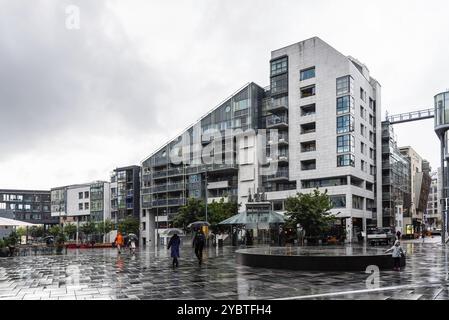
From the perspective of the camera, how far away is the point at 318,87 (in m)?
65.2

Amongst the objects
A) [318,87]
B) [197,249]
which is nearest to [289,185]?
[318,87]

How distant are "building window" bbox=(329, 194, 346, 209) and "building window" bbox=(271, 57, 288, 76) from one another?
20402 millimetres

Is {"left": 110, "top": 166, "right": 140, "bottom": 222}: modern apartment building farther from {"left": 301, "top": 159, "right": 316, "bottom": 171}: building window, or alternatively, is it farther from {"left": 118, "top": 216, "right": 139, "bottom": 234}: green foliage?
{"left": 301, "top": 159, "right": 316, "bottom": 171}: building window

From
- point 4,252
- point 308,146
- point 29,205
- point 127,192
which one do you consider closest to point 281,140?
point 308,146

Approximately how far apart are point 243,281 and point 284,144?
176ft

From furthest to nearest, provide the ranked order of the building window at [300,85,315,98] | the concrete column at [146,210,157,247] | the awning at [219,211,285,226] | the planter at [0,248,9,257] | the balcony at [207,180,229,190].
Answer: the concrete column at [146,210,157,247] < the balcony at [207,180,229,190] < the building window at [300,85,315,98] < the awning at [219,211,285,226] < the planter at [0,248,9,257]

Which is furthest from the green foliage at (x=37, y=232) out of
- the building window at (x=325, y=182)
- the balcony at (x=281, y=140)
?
the building window at (x=325, y=182)

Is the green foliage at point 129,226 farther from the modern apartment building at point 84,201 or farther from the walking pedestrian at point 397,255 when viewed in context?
the walking pedestrian at point 397,255

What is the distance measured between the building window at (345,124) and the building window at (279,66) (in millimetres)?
12218

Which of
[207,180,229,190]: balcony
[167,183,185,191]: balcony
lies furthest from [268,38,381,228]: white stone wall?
[167,183,185,191]: balcony

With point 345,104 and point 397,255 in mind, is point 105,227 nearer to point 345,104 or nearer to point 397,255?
point 345,104

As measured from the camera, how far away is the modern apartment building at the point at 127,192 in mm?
96250

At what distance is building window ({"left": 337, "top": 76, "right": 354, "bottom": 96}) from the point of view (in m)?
62.3
